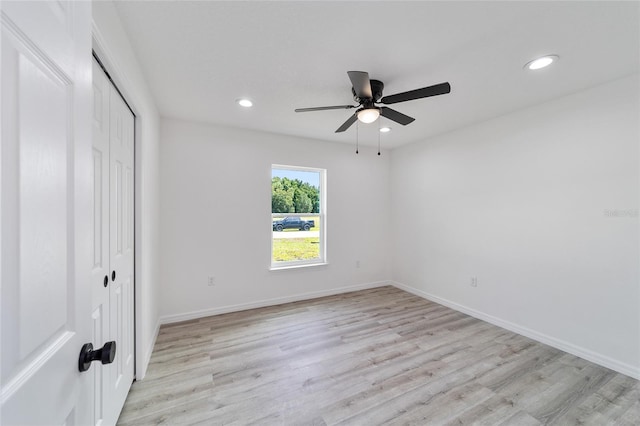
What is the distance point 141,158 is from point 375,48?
2.02 meters

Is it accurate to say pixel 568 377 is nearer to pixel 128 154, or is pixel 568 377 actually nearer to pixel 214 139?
pixel 128 154

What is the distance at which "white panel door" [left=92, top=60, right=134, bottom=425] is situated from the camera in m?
1.36

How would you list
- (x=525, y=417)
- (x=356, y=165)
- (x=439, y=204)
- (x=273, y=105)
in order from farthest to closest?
(x=356, y=165)
(x=439, y=204)
(x=273, y=105)
(x=525, y=417)

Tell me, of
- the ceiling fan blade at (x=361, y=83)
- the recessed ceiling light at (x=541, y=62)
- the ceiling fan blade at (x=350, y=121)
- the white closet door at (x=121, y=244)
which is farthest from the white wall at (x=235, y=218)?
the recessed ceiling light at (x=541, y=62)

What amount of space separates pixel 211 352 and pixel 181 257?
1300mm

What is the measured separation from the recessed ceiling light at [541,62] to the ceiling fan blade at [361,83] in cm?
129

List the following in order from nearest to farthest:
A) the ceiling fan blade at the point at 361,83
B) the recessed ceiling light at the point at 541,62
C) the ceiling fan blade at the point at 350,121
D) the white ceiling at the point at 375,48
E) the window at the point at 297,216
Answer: the white ceiling at the point at 375,48
the ceiling fan blade at the point at 361,83
the recessed ceiling light at the point at 541,62
the ceiling fan blade at the point at 350,121
the window at the point at 297,216

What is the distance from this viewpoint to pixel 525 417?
1738 mm

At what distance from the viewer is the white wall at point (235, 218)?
3201 millimetres

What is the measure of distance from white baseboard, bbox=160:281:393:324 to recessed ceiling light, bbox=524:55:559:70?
11.8 ft

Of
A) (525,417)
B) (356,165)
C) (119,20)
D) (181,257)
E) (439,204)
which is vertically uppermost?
(119,20)

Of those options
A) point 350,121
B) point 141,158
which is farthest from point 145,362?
point 350,121

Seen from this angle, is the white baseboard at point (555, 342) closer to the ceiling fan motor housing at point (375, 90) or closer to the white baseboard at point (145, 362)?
the ceiling fan motor housing at point (375, 90)

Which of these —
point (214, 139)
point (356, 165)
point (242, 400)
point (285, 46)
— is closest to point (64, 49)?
point (285, 46)
